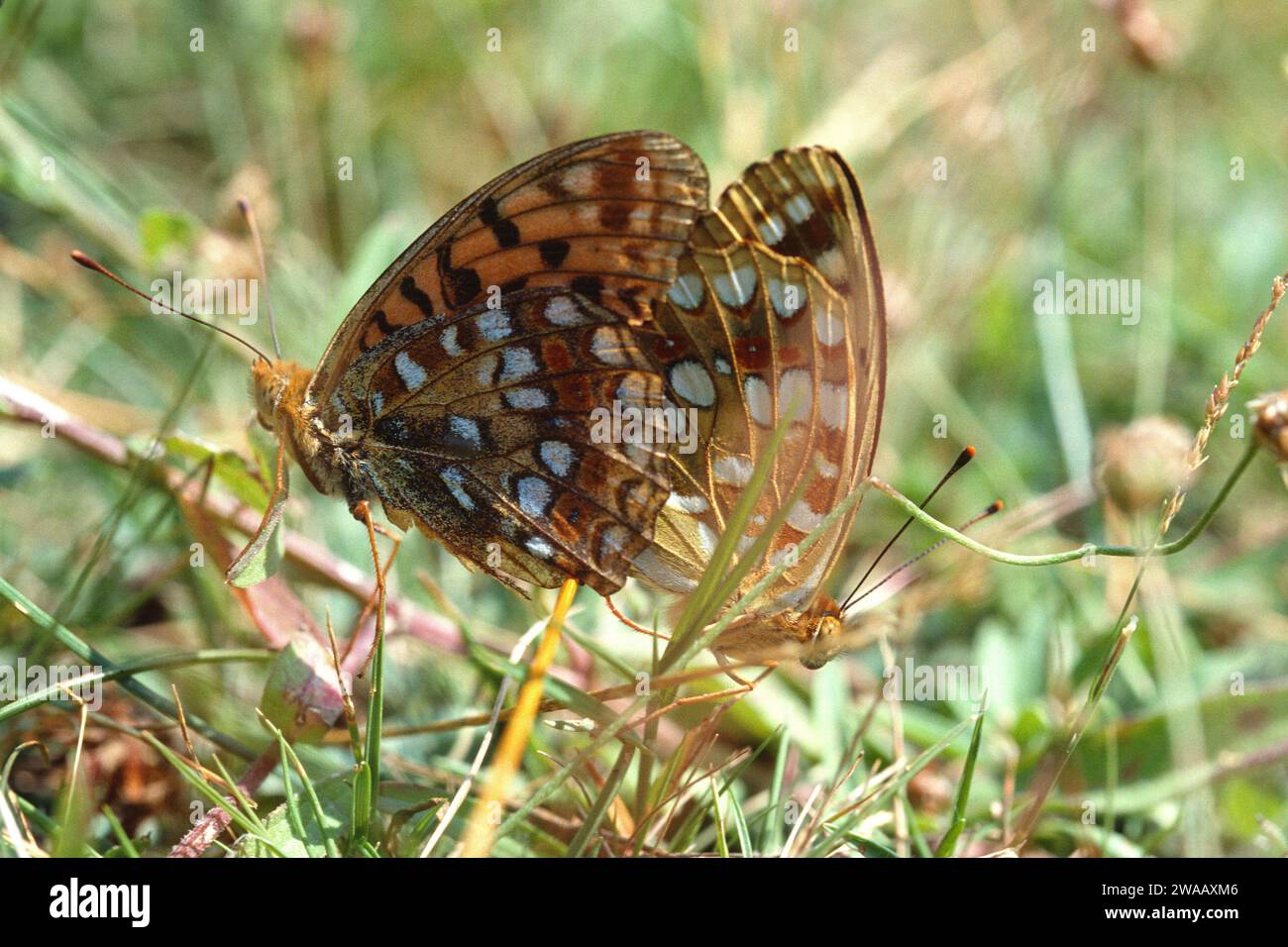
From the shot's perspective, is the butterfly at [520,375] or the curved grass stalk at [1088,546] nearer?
the curved grass stalk at [1088,546]

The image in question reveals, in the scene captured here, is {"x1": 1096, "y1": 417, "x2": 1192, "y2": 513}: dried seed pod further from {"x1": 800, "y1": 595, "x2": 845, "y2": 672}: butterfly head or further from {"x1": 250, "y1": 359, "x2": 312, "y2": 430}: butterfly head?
{"x1": 250, "y1": 359, "x2": 312, "y2": 430}: butterfly head

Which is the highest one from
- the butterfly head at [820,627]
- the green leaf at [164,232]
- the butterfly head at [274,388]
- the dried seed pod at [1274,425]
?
the green leaf at [164,232]

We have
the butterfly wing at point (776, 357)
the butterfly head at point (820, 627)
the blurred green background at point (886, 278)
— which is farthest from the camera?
the blurred green background at point (886, 278)

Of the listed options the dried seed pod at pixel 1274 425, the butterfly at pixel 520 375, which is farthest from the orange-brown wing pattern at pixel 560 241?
the dried seed pod at pixel 1274 425

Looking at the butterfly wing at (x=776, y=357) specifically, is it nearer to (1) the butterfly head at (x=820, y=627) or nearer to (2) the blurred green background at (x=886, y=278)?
(1) the butterfly head at (x=820, y=627)

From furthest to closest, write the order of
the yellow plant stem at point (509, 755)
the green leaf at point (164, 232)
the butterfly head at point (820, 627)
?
the green leaf at point (164, 232) < the butterfly head at point (820, 627) < the yellow plant stem at point (509, 755)

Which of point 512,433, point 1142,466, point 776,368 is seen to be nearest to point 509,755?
point 512,433
